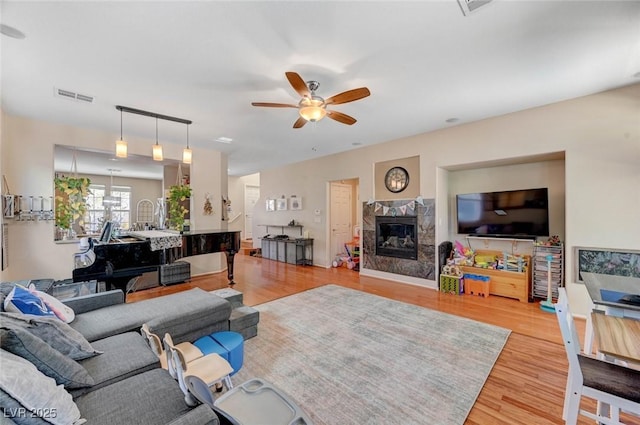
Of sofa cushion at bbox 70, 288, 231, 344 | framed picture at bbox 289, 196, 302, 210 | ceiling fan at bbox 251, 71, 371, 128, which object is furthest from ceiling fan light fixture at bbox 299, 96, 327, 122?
framed picture at bbox 289, 196, 302, 210

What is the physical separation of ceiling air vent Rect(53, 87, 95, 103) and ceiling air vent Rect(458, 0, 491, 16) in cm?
399

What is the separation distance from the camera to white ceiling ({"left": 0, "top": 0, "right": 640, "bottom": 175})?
1860mm

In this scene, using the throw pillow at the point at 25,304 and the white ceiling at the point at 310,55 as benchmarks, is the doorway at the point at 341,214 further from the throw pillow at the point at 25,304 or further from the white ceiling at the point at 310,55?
the throw pillow at the point at 25,304

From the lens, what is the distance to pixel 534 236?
395 centimetres

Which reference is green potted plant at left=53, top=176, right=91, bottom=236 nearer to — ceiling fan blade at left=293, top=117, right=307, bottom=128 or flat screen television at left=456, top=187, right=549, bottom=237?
ceiling fan blade at left=293, top=117, right=307, bottom=128

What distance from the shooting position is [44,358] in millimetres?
1273

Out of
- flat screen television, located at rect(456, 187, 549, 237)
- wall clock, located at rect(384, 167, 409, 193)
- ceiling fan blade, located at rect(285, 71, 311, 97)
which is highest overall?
ceiling fan blade, located at rect(285, 71, 311, 97)

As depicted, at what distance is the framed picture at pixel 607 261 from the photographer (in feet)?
9.90

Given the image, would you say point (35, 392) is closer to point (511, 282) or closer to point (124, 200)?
point (511, 282)

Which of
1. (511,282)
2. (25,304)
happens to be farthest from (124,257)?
(511,282)

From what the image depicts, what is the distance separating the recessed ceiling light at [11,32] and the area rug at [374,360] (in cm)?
323

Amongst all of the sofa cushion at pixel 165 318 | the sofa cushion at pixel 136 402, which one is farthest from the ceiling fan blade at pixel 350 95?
the sofa cushion at pixel 136 402

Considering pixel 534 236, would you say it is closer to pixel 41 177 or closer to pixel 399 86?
pixel 399 86

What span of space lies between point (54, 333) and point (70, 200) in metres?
3.50
